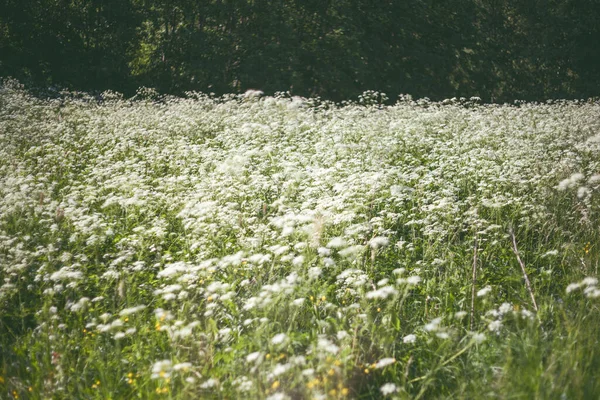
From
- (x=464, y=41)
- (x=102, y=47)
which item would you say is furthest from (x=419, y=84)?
(x=102, y=47)

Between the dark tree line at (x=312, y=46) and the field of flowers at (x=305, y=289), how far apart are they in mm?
11649

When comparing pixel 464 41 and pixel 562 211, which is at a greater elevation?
pixel 464 41

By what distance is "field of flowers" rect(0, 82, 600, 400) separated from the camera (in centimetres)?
219

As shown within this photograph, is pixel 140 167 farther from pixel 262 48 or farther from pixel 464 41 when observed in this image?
pixel 464 41

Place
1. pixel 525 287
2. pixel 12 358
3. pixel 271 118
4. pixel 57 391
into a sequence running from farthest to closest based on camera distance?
pixel 271 118 < pixel 525 287 < pixel 12 358 < pixel 57 391

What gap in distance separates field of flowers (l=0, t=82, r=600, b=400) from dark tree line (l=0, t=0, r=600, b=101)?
11649 mm

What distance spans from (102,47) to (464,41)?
A: 49.9 feet

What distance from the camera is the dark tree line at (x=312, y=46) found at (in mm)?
16953

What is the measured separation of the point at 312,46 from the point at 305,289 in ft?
54.3

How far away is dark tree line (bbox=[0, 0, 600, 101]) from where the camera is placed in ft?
55.6

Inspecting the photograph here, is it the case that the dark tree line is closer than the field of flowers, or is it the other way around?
the field of flowers

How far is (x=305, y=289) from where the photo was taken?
7.54 feet

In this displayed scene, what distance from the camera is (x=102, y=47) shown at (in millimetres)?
17531

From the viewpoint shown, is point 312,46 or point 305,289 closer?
point 305,289
